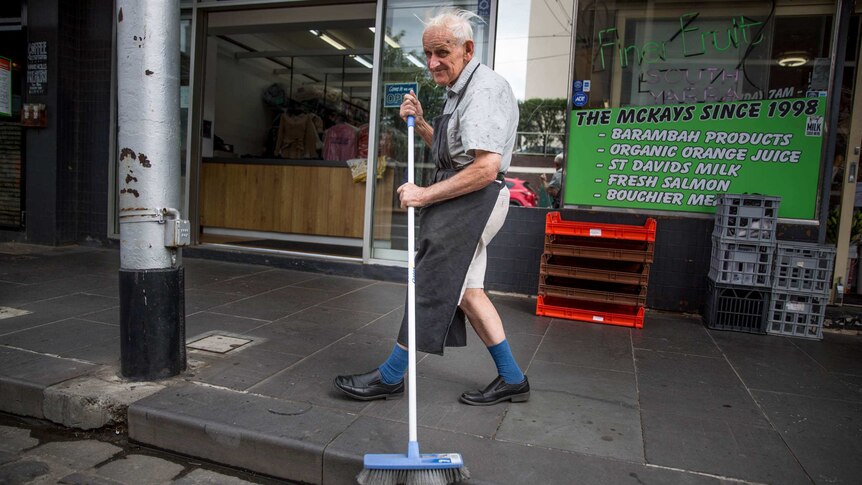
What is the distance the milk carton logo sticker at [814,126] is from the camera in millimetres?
5102

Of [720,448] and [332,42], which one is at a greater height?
[332,42]

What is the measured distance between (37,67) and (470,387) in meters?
7.61

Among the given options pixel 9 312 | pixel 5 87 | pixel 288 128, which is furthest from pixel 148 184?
pixel 288 128

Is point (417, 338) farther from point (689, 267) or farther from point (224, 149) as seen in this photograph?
point (224, 149)

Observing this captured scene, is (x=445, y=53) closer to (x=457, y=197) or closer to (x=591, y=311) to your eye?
(x=457, y=197)

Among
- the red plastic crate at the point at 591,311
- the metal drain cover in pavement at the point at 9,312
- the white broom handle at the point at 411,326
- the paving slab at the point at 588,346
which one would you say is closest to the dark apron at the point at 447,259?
the white broom handle at the point at 411,326

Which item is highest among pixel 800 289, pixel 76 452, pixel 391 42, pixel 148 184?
pixel 391 42

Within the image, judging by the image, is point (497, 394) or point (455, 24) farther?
point (497, 394)

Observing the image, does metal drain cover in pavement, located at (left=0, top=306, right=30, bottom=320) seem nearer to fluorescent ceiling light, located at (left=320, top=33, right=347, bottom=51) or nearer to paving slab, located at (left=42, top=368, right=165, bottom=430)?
paving slab, located at (left=42, top=368, right=165, bottom=430)

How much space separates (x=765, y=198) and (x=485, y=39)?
3170 mm

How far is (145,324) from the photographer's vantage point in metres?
3.18

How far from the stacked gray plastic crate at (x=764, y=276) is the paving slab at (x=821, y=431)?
1607 millimetres

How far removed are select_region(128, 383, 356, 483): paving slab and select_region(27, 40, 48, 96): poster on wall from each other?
650 centimetres

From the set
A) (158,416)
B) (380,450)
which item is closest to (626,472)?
(380,450)
